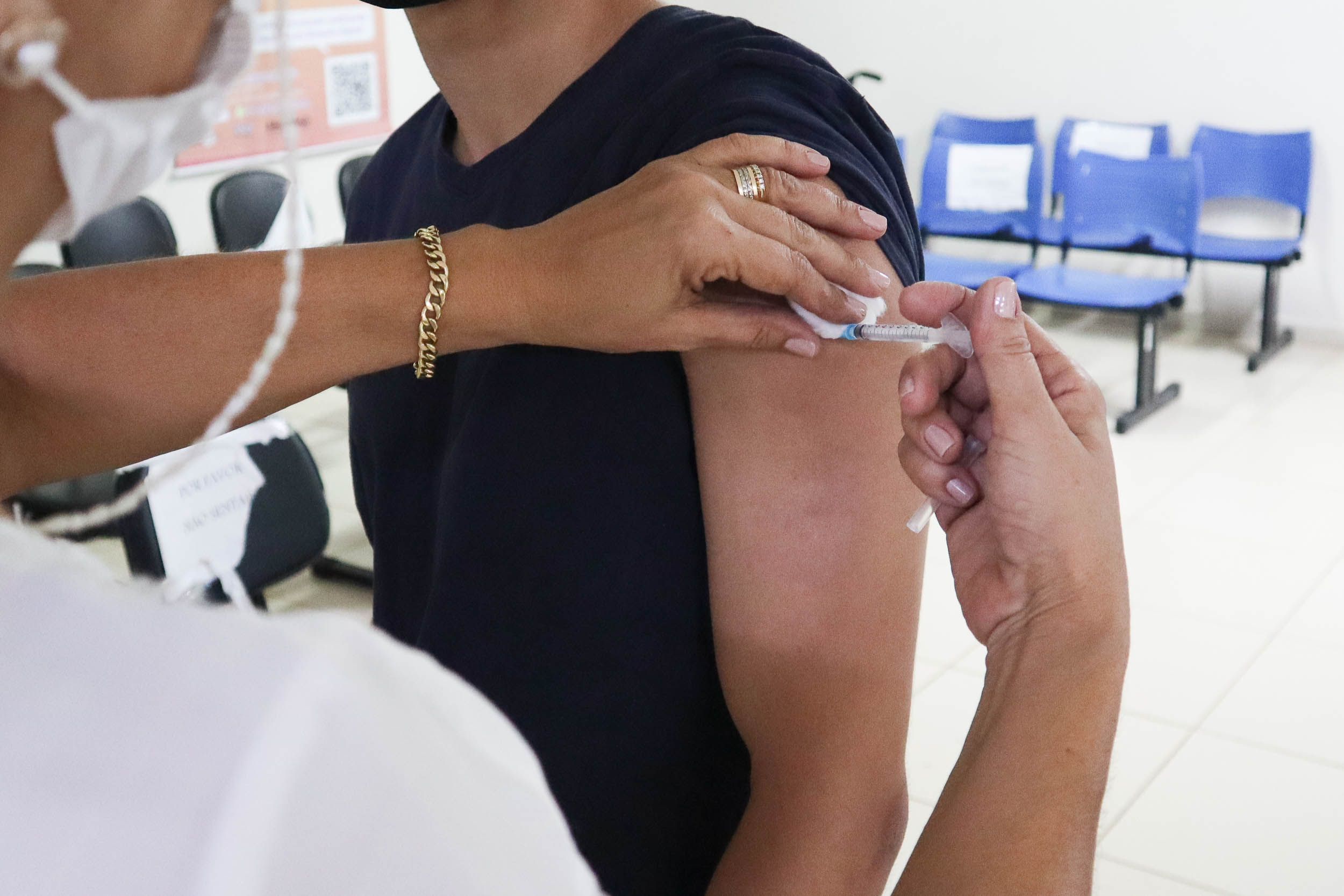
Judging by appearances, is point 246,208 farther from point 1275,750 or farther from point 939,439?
point 939,439

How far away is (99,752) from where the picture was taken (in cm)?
34

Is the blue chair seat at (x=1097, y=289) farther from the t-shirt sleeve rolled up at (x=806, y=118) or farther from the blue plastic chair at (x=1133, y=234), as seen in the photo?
the t-shirt sleeve rolled up at (x=806, y=118)

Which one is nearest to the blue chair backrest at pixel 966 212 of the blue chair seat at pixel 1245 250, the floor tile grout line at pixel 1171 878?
the blue chair seat at pixel 1245 250

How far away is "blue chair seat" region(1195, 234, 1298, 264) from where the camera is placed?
5.39 metres

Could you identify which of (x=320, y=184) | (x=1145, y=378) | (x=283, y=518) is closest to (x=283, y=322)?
(x=283, y=518)

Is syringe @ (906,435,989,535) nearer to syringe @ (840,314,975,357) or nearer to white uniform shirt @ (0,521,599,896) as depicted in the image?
syringe @ (840,314,975,357)

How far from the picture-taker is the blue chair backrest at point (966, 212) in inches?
240

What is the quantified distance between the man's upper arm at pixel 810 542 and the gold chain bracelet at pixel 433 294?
0.20 metres

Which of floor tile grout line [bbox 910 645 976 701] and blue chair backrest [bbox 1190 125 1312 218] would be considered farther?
blue chair backrest [bbox 1190 125 1312 218]

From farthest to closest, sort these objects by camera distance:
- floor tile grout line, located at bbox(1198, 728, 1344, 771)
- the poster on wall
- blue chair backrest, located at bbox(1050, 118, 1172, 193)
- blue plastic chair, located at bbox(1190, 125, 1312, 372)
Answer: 1. blue chair backrest, located at bbox(1050, 118, 1172, 193)
2. blue plastic chair, located at bbox(1190, 125, 1312, 372)
3. the poster on wall
4. floor tile grout line, located at bbox(1198, 728, 1344, 771)

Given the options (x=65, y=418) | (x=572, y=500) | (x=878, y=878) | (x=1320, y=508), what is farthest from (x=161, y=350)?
(x=1320, y=508)

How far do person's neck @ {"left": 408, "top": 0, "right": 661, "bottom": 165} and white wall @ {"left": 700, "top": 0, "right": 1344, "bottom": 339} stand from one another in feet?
18.7

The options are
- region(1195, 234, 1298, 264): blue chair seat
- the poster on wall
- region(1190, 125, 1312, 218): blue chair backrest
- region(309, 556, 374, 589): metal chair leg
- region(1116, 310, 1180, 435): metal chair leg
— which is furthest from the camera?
region(1190, 125, 1312, 218): blue chair backrest

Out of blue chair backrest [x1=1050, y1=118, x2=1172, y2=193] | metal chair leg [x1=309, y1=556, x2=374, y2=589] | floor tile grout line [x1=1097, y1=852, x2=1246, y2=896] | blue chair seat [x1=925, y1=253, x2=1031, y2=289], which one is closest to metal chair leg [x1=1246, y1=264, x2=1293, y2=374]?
blue chair backrest [x1=1050, y1=118, x2=1172, y2=193]
